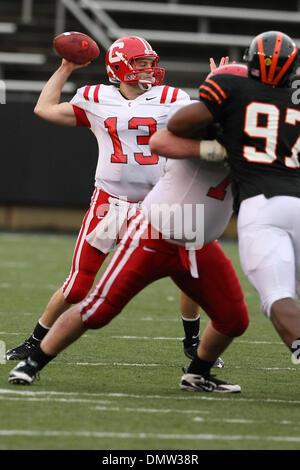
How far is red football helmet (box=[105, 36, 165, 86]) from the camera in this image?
16.7ft

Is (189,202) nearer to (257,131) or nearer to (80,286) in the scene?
(257,131)

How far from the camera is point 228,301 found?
420cm

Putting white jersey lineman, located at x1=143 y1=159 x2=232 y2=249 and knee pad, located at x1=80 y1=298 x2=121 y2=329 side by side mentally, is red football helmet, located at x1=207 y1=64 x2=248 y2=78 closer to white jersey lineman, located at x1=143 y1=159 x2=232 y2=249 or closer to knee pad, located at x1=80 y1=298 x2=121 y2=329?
white jersey lineman, located at x1=143 y1=159 x2=232 y2=249

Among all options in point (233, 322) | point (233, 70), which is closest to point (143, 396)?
point (233, 322)

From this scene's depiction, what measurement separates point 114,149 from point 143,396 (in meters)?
1.48

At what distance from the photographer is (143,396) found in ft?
13.7

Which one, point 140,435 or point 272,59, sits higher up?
point 272,59

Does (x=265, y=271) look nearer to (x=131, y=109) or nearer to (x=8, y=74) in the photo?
(x=131, y=109)

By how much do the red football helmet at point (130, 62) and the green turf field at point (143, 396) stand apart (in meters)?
1.54

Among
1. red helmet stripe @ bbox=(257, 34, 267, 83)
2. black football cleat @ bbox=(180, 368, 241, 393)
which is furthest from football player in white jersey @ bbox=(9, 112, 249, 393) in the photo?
red helmet stripe @ bbox=(257, 34, 267, 83)

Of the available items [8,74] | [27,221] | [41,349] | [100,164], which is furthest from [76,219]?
[41,349]

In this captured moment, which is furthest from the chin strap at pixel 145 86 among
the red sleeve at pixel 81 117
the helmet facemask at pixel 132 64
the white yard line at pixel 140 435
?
the white yard line at pixel 140 435

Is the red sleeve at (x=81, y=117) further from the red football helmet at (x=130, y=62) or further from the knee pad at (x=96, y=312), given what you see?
the knee pad at (x=96, y=312)

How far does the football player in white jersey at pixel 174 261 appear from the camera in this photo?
4078 millimetres
